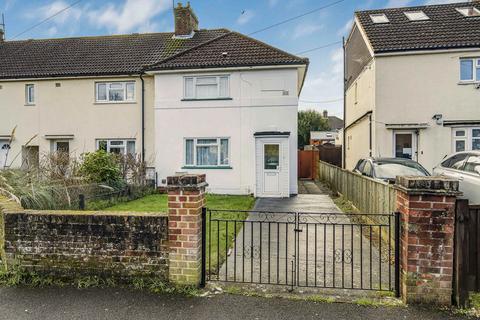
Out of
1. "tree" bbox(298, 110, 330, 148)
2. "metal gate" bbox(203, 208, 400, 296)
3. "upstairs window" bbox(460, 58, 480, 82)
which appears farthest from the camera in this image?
"tree" bbox(298, 110, 330, 148)

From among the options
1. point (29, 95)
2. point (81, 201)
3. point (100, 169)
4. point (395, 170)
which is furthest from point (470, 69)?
point (29, 95)

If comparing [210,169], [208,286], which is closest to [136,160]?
[210,169]

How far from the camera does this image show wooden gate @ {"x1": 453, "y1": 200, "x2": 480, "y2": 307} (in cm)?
361

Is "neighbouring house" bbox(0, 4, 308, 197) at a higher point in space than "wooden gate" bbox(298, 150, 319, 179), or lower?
higher

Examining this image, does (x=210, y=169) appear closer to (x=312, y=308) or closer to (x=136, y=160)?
(x=136, y=160)

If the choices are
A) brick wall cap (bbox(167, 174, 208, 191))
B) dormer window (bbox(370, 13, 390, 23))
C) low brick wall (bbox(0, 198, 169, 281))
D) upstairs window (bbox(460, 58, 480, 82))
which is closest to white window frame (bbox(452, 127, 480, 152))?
upstairs window (bbox(460, 58, 480, 82))

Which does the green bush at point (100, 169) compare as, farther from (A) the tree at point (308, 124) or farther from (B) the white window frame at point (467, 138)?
(A) the tree at point (308, 124)

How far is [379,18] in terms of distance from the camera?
1562 cm

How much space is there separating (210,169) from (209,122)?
1.90 meters

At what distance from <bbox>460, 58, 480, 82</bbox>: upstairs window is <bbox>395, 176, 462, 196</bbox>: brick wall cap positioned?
465 inches

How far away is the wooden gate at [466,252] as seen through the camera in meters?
3.61

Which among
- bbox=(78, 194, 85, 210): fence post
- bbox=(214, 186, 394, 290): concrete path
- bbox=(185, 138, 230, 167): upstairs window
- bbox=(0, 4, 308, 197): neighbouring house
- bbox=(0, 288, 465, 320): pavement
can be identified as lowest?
bbox=(0, 288, 465, 320): pavement

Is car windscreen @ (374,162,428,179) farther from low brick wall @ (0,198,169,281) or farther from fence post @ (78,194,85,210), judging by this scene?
fence post @ (78,194,85,210)

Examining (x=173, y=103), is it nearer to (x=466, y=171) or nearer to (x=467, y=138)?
(x=466, y=171)
